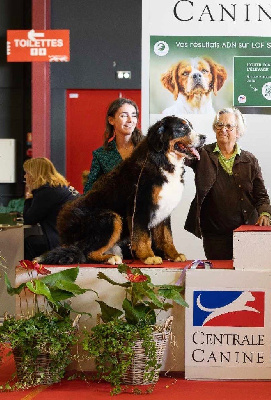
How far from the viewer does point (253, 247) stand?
3393 mm

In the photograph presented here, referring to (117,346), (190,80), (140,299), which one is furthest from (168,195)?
(190,80)

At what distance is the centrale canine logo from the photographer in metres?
3.41

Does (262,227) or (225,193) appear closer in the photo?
(262,227)

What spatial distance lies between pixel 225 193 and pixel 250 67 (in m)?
0.98

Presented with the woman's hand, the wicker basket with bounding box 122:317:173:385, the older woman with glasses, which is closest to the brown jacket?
the older woman with glasses

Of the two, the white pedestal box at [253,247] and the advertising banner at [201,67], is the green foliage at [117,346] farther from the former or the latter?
the advertising banner at [201,67]

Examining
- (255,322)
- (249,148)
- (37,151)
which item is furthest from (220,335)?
(37,151)

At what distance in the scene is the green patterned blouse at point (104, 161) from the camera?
4.08 m

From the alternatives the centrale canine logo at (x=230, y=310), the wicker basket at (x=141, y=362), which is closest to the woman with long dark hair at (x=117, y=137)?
the centrale canine logo at (x=230, y=310)

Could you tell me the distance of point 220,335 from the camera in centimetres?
342

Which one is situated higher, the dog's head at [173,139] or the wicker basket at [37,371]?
the dog's head at [173,139]

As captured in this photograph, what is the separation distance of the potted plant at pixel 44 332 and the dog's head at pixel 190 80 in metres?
1.74

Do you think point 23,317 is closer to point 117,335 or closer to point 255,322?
point 117,335

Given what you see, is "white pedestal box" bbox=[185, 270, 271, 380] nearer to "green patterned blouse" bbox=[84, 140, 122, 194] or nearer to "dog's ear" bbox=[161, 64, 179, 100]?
"green patterned blouse" bbox=[84, 140, 122, 194]
